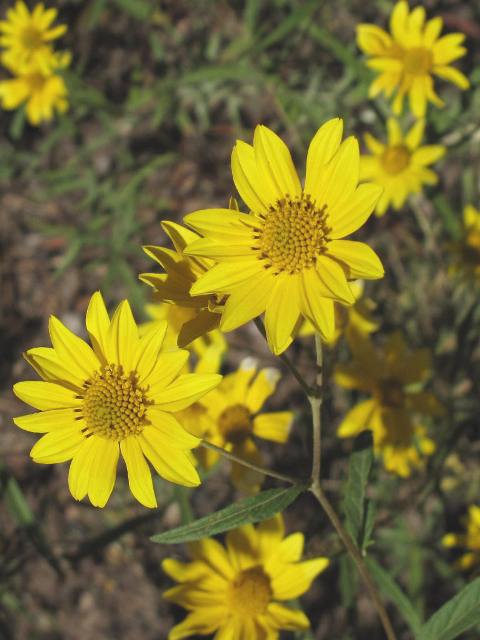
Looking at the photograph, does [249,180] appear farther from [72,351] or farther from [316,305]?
[72,351]

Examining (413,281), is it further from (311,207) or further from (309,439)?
(311,207)

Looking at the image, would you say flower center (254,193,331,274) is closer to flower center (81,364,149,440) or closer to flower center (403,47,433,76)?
flower center (81,364,149,440)

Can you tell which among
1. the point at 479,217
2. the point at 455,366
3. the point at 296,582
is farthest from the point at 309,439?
the point at 479,217

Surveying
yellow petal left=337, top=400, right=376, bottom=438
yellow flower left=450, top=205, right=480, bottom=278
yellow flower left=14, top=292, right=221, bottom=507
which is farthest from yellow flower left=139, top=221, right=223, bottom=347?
yellow flower left=450, top=205, right=480, bottom=278

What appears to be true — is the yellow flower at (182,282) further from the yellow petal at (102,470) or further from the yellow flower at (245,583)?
the yellow flower at (245,583)

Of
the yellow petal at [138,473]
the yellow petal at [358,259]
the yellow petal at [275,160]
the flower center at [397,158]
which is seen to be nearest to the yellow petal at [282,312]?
the yellow petal at [358,259]

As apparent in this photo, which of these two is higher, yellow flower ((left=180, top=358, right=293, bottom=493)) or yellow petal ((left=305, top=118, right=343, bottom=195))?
yellow petal ((left=305, top=118, right=343, bottom=195))
